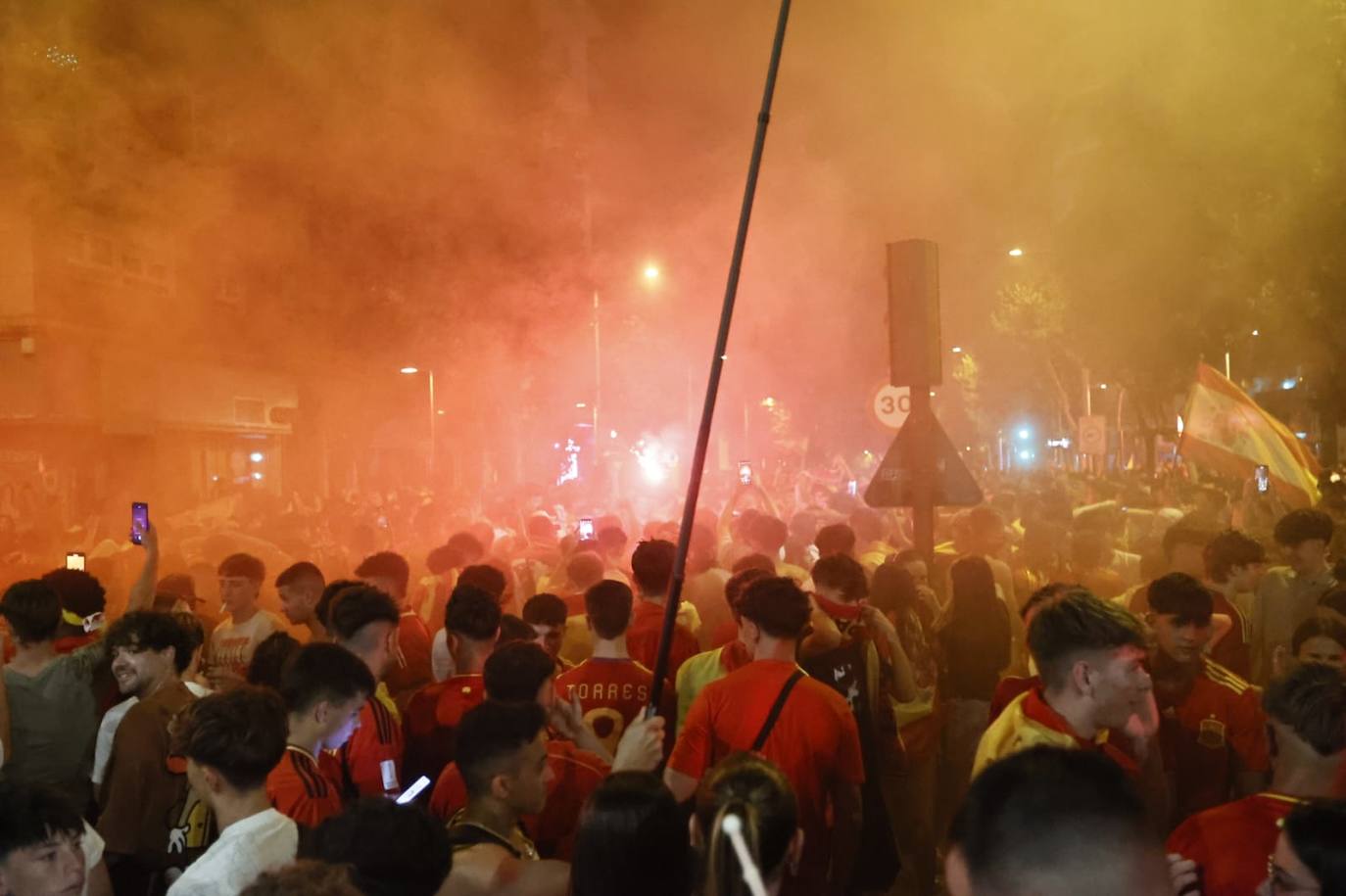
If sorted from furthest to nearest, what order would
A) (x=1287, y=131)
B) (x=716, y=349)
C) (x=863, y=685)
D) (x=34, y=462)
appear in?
(x=1287, y=131) → (x=34, y=462) → (x=863, y=685) → (x=716, y=349)

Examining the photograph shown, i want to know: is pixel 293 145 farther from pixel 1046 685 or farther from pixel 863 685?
pixel 1046 685

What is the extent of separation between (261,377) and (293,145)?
4.56m

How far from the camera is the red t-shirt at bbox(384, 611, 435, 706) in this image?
4.63m

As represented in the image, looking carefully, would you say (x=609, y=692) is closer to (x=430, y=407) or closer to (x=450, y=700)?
(x=450, y=700)

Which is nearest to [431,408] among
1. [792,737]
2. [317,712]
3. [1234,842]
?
[317,712]

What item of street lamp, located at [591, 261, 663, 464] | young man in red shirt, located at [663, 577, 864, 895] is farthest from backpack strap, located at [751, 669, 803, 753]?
street lamp, located at [591, 261, 663, 464]

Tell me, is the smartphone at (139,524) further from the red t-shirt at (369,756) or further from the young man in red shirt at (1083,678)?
the young man in red shirt at (1083,678)

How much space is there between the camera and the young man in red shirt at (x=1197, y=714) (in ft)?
10.5

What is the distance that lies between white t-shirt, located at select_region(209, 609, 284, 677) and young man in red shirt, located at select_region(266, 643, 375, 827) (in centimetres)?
205

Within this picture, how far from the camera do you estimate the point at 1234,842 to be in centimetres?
221

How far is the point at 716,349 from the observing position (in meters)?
2.42

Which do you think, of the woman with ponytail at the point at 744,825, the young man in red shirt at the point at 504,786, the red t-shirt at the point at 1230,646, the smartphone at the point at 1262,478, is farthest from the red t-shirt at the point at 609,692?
the smartphone at the point at 1262,478

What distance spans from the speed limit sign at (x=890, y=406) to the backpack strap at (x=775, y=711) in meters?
3.90

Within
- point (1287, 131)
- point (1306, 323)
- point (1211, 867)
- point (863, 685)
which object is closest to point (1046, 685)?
point (1211, 867)
